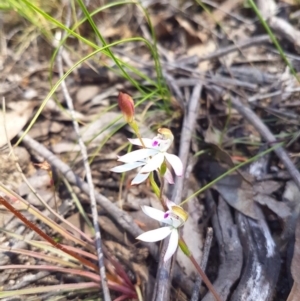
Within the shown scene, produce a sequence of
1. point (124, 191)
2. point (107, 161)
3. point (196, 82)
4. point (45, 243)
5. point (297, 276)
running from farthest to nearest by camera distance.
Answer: point (196, 82)
point (107, 161)
point (124, 191)
point (45, 243)
point (297, 276)

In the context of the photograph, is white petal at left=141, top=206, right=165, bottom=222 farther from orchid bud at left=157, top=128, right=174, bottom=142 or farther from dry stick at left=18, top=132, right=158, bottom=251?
dry stick at left=18, top=132, right=158, bottom=251

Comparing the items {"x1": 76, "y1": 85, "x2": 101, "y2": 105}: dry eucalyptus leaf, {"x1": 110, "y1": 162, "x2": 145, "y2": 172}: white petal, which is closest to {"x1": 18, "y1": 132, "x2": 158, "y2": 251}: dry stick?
{"x1": 76, "y1": 85, "x2": 101, "y2": 105}: dry eucalyptus leaf

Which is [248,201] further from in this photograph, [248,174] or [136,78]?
[136,78]

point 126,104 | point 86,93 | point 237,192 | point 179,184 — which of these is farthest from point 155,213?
point 86,93

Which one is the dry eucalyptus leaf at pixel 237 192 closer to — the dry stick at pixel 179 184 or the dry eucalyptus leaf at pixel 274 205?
the dry eucalyptus leaf at pixel 274 205

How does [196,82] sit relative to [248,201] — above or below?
above

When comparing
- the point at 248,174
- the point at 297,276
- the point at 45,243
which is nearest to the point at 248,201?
the point at 248,174

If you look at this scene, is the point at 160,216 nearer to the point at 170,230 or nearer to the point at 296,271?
the point at 170,230
